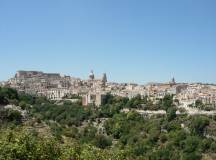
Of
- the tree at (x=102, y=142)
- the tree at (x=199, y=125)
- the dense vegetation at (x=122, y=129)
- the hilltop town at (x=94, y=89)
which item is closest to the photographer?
the dense vegetation at (x=122, y=129)

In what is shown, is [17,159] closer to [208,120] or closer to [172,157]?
[172,157]

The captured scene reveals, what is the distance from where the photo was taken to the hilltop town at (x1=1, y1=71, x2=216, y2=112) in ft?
230

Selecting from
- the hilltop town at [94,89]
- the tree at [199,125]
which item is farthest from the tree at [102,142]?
the hilltop town at [94,89]

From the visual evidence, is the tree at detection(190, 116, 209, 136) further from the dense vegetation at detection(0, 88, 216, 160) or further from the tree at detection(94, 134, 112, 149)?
the tree at detection(94, 134, 112, 149)

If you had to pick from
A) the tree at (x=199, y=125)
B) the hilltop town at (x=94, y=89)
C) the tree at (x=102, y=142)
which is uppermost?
the hilltop town at (x=94, y=89)

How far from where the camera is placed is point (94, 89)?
8719 centimetres

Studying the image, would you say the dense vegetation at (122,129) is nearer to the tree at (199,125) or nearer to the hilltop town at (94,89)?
the tree at (199,125)

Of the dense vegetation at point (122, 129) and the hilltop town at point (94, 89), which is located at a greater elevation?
the hilltop town at point (94, 89)

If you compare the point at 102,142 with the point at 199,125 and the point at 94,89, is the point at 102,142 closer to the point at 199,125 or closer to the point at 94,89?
the point at 199,125

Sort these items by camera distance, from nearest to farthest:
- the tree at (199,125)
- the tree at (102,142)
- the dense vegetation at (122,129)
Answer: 1. the dense vegetation at (122,129)
2. the tree at (102,142)
3. the tree at (199,125)

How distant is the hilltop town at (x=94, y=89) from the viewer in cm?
7025

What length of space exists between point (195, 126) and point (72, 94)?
3960cm

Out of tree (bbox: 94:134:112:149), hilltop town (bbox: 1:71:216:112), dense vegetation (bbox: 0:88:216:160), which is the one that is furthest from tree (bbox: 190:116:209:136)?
hilltop town (bbox: 1:71:216:112)

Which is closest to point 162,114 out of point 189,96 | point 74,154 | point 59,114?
point 59,114
